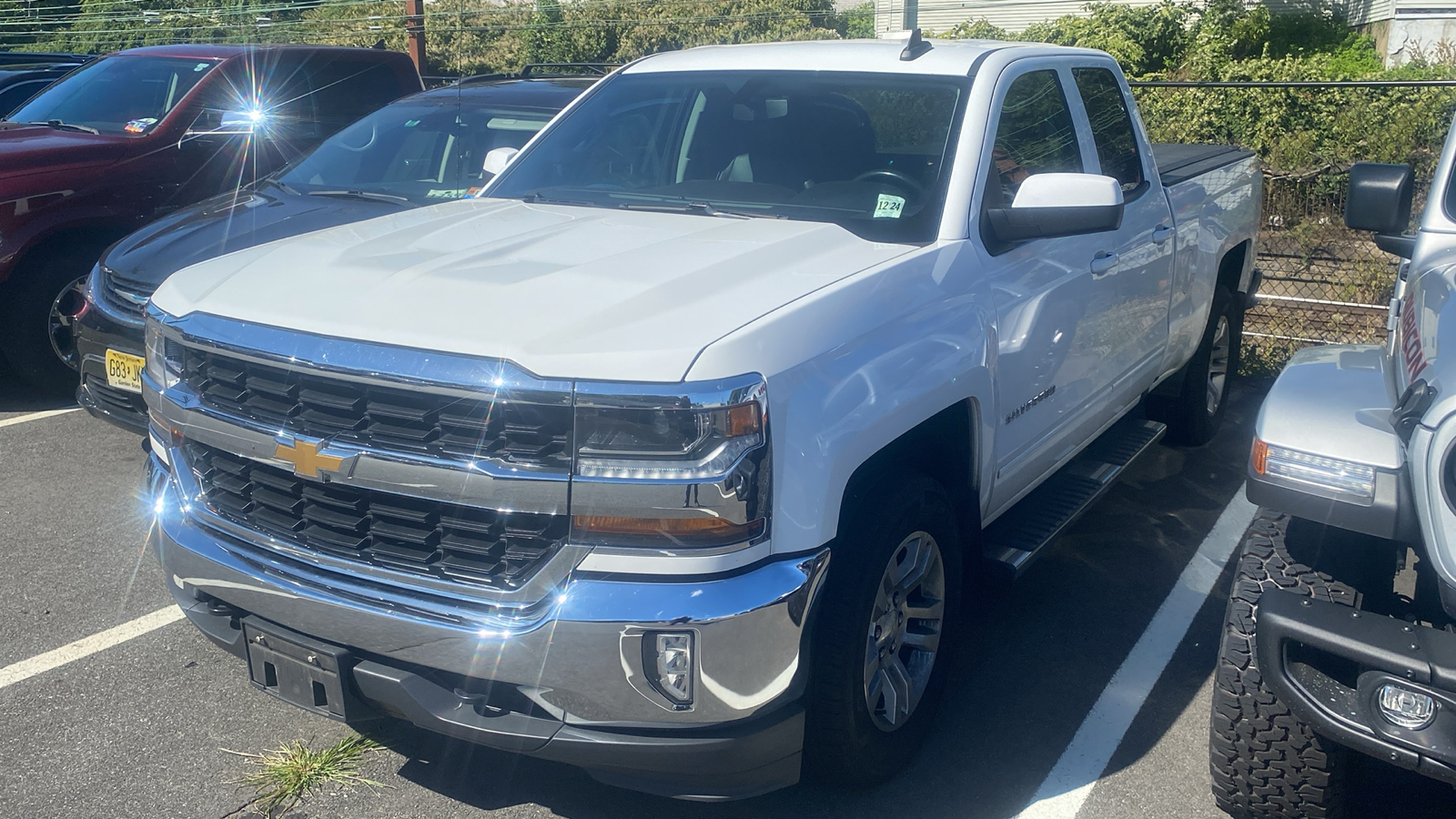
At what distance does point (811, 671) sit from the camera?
→ 2.76 meters

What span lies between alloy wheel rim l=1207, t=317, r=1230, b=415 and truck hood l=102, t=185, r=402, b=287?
419cm

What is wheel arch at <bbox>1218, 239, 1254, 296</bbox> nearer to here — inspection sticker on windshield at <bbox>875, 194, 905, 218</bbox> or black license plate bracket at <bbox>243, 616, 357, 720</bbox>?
inspection sticker on windshield at <bbox>875, 194, 905, 218</bbox>

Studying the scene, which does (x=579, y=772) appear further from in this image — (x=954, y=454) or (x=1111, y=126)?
(x=1111, y=126)

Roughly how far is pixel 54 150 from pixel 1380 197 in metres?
6.32

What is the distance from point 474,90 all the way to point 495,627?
17.5 feet

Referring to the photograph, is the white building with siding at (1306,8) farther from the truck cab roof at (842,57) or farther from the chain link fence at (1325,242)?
the truck cab roof at (842,57)

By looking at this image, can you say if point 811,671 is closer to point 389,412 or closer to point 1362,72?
point 389,412

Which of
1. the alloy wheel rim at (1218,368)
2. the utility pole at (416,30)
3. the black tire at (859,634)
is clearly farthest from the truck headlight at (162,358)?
the utility pole at (416,30)

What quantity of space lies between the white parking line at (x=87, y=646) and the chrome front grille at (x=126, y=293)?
151 centimetres

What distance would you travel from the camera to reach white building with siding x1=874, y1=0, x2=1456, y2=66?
861 inches

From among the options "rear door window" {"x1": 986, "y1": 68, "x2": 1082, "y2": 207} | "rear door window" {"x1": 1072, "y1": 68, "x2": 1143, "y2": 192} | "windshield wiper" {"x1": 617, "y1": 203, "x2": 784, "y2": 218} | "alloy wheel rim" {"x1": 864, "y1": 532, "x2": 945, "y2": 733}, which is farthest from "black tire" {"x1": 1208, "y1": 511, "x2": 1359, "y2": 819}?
"rear door window" {"x1": 1072, "y1": 68, "x2": 1143, "y2": 192}

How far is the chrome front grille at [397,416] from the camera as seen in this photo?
8.00 feet

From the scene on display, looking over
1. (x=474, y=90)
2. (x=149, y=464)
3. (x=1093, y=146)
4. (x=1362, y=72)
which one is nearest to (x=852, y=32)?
(x=1362, y=72)

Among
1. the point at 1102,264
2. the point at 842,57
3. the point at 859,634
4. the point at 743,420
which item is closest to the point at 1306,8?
A: the point at 1102,264
